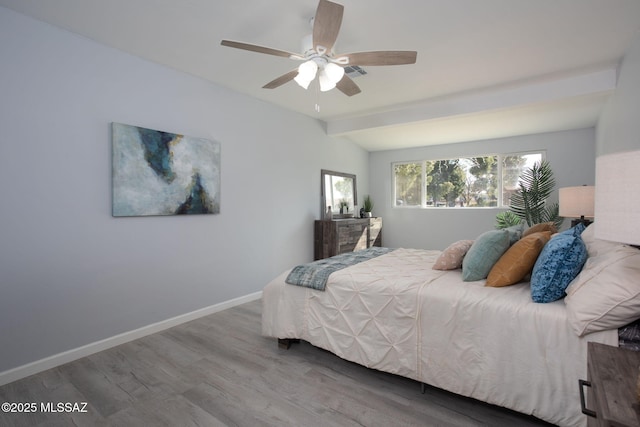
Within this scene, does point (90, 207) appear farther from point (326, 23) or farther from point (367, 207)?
point (367, 207)

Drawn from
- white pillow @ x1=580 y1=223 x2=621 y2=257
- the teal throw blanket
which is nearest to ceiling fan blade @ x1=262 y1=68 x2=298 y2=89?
Answer: the teal throw blanket

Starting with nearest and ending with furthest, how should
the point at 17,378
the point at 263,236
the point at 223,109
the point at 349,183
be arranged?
1. the point at 17,378
2. the point at 223,109
3. the point at 263,236
4. the point at 349,183

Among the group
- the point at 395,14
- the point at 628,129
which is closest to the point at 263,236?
the point at 395,14

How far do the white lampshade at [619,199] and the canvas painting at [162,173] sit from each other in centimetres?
308

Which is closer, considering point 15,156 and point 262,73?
point 15,156

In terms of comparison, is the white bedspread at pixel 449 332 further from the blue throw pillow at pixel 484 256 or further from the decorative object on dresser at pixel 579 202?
the decorative object on dresser at pixel 579 202

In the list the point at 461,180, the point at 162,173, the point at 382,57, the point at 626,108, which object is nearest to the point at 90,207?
the point at 162,173

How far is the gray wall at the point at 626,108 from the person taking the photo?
2412mm

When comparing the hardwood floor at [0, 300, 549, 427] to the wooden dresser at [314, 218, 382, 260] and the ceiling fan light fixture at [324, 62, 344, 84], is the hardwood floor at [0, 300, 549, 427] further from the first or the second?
the wooden dresser at [314, 218, 382, 260]

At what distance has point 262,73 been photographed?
3.21 m

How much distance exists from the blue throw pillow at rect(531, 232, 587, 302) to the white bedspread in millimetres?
68

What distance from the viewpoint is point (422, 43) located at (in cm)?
262

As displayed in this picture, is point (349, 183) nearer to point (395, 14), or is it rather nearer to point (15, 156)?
point (395, 14)

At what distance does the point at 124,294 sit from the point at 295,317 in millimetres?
1562
